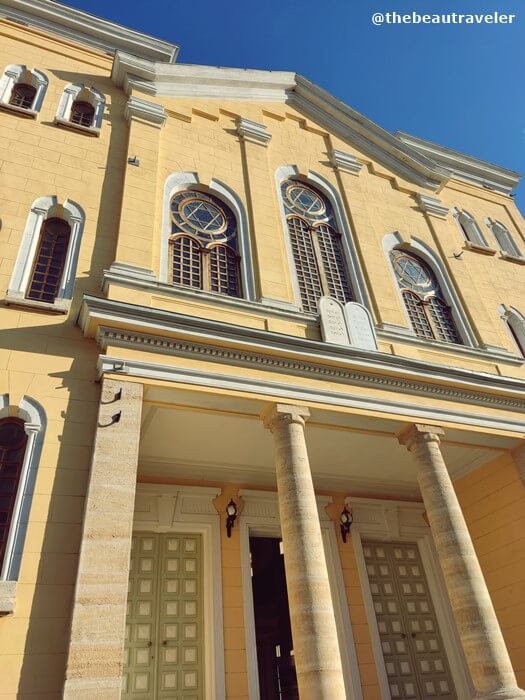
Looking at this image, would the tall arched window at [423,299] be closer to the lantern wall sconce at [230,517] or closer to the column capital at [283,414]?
the column capital at [283,414]

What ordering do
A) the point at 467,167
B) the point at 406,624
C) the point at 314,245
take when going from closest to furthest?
1. the point at 406,624
2. the point at 314,245
3. the point at 467,167

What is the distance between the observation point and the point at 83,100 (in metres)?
12.2

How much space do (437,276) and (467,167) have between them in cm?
788

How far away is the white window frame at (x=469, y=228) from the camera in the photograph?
649 inches

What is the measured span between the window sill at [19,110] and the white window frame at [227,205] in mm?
3084

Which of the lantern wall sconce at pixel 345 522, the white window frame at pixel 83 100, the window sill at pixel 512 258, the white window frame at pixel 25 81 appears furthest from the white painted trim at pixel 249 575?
the window sill at pixel 512 258

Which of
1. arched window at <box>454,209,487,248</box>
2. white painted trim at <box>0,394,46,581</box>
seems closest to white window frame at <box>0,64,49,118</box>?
white painted trim at <box>0,394,46,581</box>

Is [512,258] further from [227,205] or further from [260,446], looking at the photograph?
[260,446]

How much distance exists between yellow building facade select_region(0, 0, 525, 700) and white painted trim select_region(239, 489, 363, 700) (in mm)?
54

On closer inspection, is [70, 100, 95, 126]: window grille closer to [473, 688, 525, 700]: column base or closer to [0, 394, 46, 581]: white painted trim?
[0, 394, 46, 581]: white painted trim

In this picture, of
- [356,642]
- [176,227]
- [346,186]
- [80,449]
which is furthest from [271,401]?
[346,186]

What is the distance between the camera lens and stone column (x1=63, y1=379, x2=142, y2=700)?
507 cm

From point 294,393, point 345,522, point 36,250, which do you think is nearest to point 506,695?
point 345,522

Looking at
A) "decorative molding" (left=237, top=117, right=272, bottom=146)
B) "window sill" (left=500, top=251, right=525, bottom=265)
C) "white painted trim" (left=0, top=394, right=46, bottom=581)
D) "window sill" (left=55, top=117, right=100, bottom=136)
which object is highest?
"decorative molding" (left=237, top=117, right=272, bottom=146)
